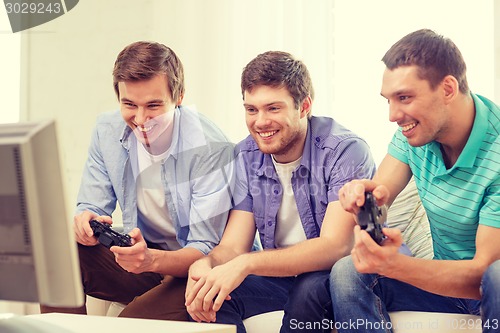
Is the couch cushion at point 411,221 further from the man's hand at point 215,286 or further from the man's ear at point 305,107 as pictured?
the man's hand at point 215,286

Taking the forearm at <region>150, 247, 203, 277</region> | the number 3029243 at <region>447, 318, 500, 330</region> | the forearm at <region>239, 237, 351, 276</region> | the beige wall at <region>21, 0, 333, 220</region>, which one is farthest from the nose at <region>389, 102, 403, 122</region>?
the beige wall at <region>21, 0, 333, 220</region>

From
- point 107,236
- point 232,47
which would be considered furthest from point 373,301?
point 232,47

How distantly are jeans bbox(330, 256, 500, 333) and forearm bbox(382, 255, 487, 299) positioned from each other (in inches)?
4.3

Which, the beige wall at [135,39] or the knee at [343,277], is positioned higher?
the beige wall at [135,39]

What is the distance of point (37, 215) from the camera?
841 mm

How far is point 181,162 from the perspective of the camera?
190 cm

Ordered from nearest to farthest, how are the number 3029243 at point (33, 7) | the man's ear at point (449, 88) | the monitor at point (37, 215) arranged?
1. the monitor at point (37, 215)
2. the man's ear at point (449, 88)
3. the number 3029243 at point (33, 7)

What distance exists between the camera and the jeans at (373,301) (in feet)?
4.70

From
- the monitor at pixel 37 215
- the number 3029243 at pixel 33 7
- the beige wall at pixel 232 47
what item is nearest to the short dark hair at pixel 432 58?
the beige wall at pixel 232 47

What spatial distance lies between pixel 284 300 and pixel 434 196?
0.44 meters

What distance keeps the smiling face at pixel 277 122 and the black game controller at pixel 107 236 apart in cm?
42

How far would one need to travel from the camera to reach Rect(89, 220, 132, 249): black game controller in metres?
1.64

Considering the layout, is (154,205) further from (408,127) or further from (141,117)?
(408,127)

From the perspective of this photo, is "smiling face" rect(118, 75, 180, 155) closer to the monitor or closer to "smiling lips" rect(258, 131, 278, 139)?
"smiling lips" rect(258, 131, 278, 139)
